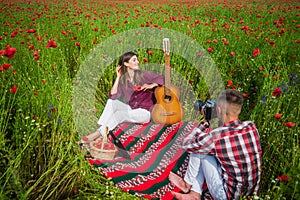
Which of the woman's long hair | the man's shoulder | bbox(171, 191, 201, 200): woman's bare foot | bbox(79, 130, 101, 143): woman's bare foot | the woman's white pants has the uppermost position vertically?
the woman's long hair

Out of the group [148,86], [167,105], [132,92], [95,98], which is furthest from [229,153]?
[95,98]

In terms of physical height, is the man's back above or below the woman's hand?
below

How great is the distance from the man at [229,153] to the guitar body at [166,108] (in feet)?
3.29

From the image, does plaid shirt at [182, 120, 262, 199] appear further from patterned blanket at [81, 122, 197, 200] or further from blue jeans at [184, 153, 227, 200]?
patterned blanket at [81, 122, 197, 200]

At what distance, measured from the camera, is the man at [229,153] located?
6.16 ft

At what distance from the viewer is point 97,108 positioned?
340 cm

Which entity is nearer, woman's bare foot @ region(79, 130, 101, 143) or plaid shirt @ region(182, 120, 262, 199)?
plaid shirt @ region(182, 120, 262, 199)

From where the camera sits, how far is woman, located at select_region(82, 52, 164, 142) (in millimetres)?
3207

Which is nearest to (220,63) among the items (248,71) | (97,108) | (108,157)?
(248,71)

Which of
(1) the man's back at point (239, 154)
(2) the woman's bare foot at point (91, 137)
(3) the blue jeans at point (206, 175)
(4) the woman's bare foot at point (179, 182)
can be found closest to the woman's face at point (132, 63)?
(2) the woman's bare foot at point (91, 137)

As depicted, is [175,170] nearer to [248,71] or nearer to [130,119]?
[130,119]

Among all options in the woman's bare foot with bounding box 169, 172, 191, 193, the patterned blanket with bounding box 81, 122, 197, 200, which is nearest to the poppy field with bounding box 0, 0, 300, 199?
the patterned blanket with bounding box 81, 122, 197, 200

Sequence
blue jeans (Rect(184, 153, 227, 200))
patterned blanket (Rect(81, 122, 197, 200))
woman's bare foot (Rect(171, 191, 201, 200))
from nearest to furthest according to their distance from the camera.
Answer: blue jeans (Rect(184, 153, 227, 200)), woman's bare foot (Rect(171, 191, 201, 200)), patterned blanket (Rect(81, 122, 197, 200))

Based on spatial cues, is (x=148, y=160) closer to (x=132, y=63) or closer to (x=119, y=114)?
(x=119, y=114)
